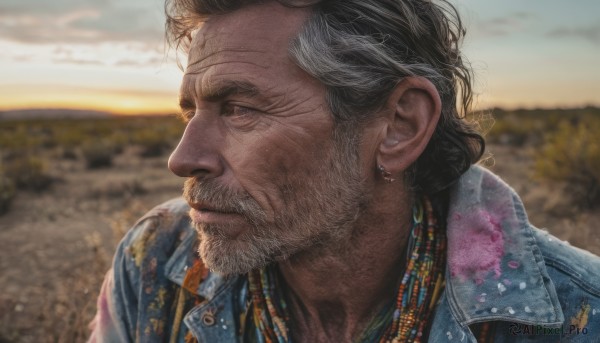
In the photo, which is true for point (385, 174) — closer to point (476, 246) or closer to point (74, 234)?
point (476, 246)

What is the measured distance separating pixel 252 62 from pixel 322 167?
0.50m

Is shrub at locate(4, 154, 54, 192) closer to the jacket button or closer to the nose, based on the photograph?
the jacket button

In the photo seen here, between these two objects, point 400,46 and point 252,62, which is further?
point 400,46

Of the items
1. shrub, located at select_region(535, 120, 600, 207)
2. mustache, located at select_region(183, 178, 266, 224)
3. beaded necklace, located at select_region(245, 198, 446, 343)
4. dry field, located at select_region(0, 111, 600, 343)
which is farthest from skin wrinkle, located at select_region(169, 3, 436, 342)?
shrub, located at select_region(535, 120, 600, 207)

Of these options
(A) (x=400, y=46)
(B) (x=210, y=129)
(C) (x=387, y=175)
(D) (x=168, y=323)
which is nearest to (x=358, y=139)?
(C) (x=387, y=175)

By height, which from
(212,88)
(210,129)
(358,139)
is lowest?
(358,139)

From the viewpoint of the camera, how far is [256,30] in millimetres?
2043

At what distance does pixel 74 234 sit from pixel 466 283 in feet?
23.4

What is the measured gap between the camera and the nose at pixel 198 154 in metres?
1.92

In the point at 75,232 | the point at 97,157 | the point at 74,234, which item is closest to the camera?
the point at 74,234

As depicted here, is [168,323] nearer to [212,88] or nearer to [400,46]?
[212,88]

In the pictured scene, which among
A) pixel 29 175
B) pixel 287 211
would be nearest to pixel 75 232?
pixel 29 175

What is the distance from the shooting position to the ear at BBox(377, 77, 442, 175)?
2.17m

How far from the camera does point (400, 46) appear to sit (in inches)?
86.7
